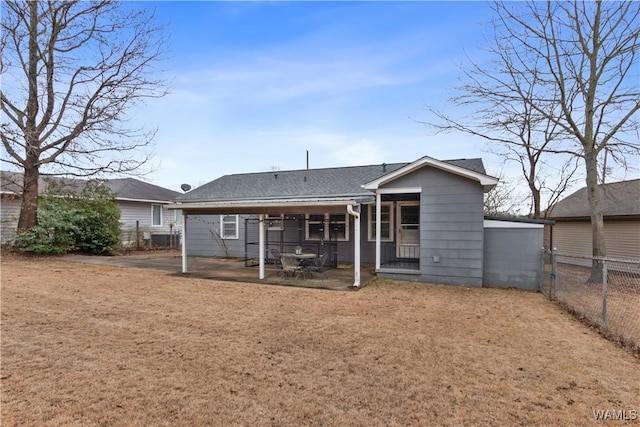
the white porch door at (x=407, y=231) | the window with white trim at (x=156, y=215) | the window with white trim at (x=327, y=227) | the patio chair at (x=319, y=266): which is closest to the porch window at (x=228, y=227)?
the window with white trim at (x=327, y=227)

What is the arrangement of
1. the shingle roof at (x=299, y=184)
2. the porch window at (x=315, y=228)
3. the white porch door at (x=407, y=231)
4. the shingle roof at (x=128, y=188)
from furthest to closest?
the shingle roof at (x=128, y=188) < the porch window at (x=315, y=228) < the shingle roof at (x=299, y=184) < the white porch door at (x=407, y=231)

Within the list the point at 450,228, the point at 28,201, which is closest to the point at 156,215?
the point at 28,201

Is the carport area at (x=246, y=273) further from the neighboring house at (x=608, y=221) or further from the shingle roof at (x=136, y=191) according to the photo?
the neighboring house at (x=608, y=221)

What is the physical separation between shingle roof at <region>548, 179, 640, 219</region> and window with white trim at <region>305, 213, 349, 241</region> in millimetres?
9900

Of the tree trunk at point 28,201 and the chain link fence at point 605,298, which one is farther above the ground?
the tree trunk at point 28,201

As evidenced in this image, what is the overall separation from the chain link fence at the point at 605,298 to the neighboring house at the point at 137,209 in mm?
18107

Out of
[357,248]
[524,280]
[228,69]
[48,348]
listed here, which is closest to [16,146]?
[228,69]

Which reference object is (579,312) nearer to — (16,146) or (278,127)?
(278,127)

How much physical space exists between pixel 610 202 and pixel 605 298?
478 inches

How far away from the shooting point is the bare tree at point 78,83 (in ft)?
42.5

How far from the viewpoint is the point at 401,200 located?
11.8m

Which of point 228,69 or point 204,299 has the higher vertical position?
point 228,69

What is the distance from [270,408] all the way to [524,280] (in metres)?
8.23

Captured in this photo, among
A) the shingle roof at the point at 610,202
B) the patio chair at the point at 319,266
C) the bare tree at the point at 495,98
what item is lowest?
the patio chair at the point at 319,266
